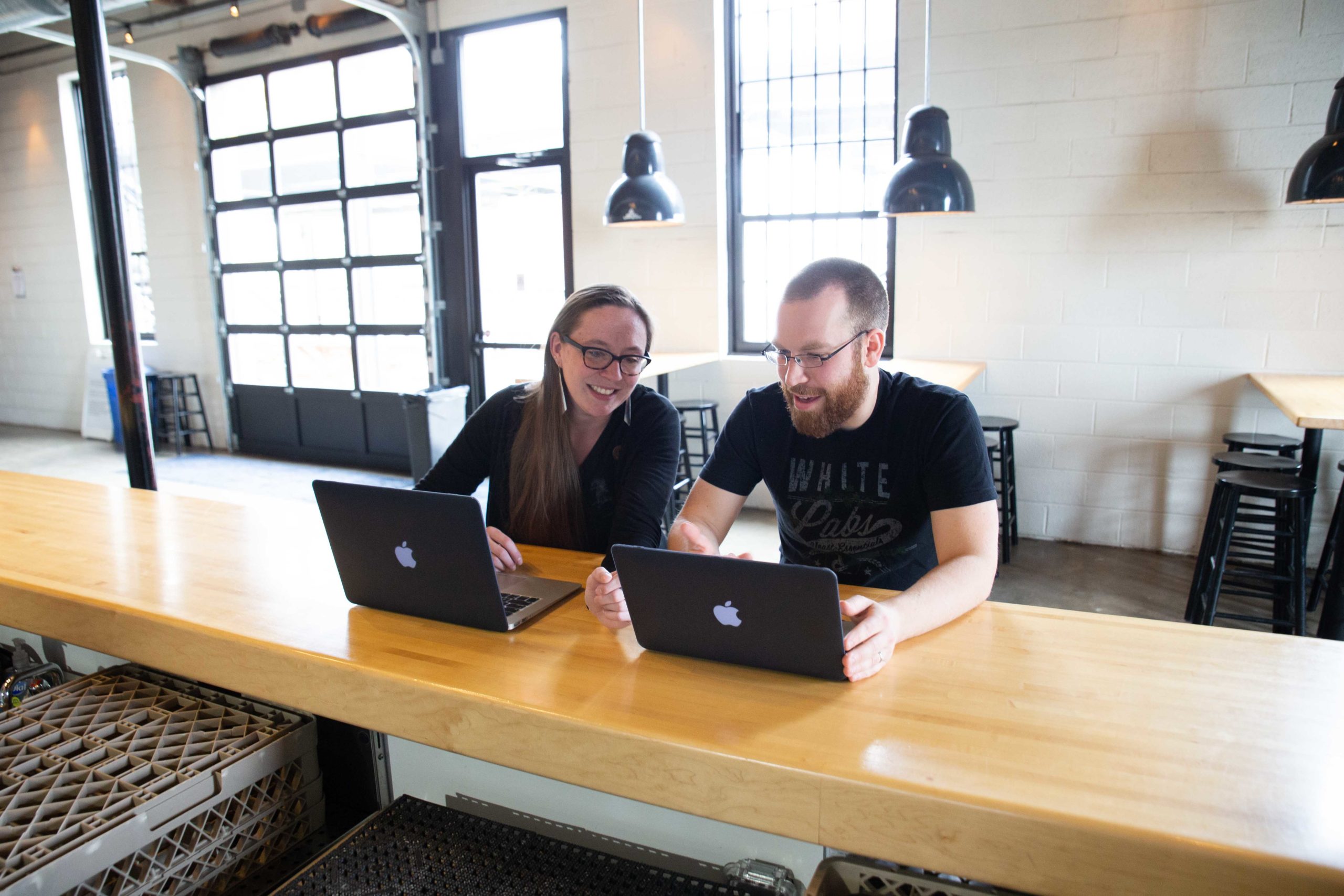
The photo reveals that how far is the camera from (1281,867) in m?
0.72

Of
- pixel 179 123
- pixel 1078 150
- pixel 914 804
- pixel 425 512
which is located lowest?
pixel 914 804

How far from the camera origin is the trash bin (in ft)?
17.0

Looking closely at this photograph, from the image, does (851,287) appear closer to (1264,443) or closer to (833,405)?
(833,405)

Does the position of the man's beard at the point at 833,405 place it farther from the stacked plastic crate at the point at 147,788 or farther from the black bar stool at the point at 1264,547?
the black bar stool at the point at 1264,547

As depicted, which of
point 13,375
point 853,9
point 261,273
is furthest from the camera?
point 13,375

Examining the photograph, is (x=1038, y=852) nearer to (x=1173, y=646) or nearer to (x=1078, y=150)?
(x=1173, y=646)

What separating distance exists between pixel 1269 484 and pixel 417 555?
10.1 ft

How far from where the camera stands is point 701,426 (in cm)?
507

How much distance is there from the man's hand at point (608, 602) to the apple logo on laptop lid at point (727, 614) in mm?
210

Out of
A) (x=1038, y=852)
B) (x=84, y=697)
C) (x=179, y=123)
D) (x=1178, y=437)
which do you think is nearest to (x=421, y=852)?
(x=84, y=697)

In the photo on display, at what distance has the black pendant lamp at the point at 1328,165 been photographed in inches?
126

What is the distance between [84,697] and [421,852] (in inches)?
24.4

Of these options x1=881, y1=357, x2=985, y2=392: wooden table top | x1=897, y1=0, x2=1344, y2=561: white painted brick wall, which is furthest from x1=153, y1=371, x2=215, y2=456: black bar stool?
x1=897, y1=0, x2=1344, y2=561: white painted brick wall

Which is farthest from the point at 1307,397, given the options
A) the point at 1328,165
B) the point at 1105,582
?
the point at 1105,582
